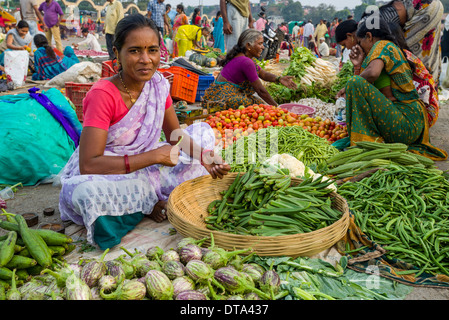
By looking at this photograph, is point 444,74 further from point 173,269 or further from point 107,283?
point 107,283

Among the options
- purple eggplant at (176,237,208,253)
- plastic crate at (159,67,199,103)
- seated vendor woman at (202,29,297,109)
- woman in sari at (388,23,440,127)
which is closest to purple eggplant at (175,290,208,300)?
purple eggplant at (176,237,208,253)

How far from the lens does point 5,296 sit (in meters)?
1.63

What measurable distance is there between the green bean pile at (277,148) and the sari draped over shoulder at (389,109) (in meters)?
0.56

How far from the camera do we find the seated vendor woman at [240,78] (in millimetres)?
5156

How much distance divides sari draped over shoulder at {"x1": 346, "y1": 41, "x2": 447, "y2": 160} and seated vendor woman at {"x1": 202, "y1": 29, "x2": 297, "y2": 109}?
62.3 inches

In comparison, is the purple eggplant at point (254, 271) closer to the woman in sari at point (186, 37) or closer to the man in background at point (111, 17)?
the man in background at point (111, 17)

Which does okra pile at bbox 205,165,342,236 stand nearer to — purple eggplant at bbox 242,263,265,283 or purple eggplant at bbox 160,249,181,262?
purple eggplant at bbox 242,263,265,283

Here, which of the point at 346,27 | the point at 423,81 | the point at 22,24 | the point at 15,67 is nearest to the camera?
the point at 423,81

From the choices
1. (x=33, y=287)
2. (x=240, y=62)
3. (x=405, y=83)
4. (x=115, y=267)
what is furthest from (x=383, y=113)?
(x=33, y=287)

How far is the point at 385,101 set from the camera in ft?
13.0

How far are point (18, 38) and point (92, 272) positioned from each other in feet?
33.2

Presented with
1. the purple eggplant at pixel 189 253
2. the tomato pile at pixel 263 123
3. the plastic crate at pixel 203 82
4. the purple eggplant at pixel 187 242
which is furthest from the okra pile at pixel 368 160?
the plastic crate at pixel 203 82

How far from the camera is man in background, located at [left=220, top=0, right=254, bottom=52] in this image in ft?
22.7

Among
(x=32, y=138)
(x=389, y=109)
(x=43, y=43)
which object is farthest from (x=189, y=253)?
(x=43, y=43)
